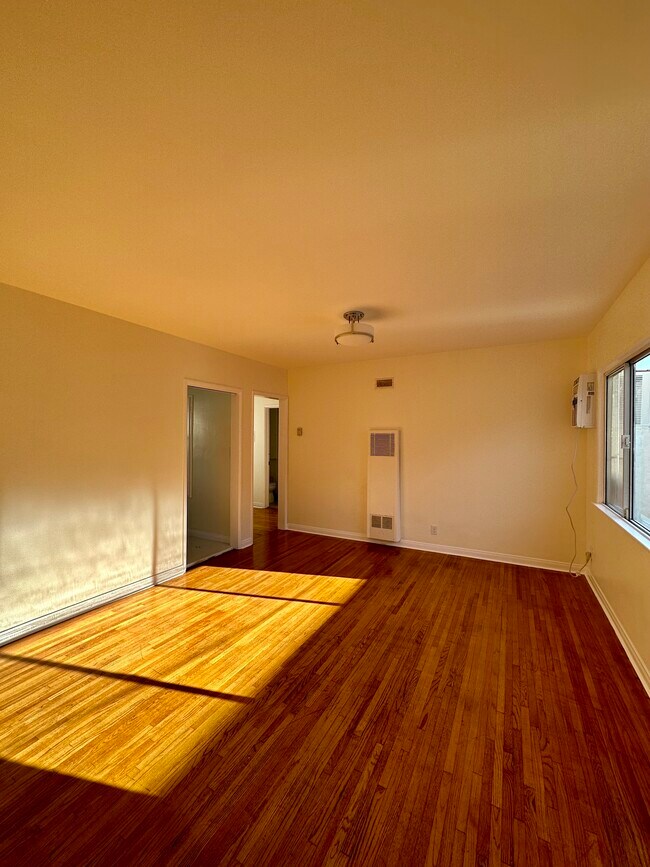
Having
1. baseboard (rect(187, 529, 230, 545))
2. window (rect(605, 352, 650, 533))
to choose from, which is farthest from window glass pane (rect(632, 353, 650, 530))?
baseboard (rect(187, 529, 230, 545))

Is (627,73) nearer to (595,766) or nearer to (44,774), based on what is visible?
(595,766)

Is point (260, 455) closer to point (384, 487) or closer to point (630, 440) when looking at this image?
point (384, 487)

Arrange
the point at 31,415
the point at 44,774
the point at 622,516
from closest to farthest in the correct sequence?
the point at 44,774 → the point at 31,415 → the point at 622,516

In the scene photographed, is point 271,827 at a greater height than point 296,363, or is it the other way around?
point 296,363

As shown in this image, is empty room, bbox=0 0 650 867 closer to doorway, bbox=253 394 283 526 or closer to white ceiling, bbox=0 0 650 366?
white ceiling, bbox=0 0 650 366

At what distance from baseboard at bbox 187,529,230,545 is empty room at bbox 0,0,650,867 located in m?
0.75

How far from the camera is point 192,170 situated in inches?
58.6

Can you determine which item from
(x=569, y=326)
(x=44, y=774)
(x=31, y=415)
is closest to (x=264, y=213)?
(x=31, y=415)

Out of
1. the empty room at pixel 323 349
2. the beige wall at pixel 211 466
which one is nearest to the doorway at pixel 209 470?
the beige wall at pixel 211 466

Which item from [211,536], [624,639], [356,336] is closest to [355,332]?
[356,336]

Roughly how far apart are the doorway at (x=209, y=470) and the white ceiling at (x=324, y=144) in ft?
8.93

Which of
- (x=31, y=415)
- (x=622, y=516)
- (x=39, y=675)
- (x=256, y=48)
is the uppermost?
(x=256, y=48)

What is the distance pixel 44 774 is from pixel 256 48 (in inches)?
111

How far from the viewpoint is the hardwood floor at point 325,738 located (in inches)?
52.9
